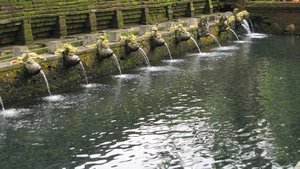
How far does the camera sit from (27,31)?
27.2m

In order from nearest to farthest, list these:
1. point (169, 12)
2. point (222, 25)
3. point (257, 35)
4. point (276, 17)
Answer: point (222, 25), point (169, 12), point (257, 35), point (276, 17)

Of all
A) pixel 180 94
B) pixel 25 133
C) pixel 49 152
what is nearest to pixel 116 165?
pixel 49 152

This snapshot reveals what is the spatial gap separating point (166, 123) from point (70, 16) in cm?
1688

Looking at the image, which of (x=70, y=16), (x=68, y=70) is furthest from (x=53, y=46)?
(x=70, y=16)

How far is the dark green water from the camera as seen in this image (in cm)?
1302

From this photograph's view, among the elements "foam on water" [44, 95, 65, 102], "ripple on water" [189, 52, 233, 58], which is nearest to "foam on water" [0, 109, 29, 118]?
"foam on water" [44, 95, 65, 102]

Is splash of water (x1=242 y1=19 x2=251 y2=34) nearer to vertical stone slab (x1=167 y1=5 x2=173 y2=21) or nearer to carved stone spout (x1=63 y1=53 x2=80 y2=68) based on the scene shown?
vertical stone slab (x1=167 y1=5 x2=173 y2=21)

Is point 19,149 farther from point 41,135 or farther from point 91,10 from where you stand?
point 91,10

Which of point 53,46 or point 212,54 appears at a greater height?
point 53,46

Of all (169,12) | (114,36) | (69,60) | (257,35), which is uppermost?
(169,12)

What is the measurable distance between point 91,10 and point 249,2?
18.3 meters

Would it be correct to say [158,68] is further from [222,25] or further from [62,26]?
[222,25]

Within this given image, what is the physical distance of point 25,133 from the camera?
15.8m

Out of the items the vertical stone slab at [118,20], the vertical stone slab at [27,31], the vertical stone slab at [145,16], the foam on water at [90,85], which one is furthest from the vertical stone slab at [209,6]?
the foam on water at [90,85]
